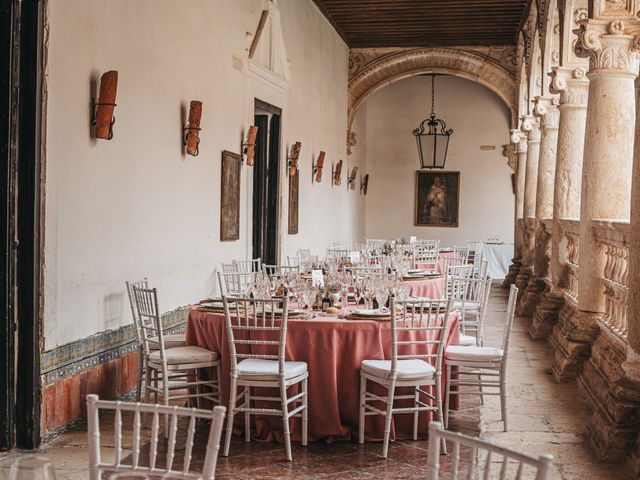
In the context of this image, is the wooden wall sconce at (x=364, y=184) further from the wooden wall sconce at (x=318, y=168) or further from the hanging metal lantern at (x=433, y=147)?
the wooden wall sconce at (x=318, y=168)

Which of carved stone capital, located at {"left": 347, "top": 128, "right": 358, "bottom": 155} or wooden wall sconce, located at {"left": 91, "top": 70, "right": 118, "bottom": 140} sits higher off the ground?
carved stone capital, located at {"left": 347, "top": 128, "right": 358, "bottom": 155}

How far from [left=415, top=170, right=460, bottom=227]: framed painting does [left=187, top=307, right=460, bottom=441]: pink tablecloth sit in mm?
15047

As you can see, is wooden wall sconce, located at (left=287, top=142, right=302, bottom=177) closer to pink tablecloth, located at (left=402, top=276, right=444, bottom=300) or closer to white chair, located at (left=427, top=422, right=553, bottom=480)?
pink tablecloth, located at (left=402, top=276, right=444, bottom=300)

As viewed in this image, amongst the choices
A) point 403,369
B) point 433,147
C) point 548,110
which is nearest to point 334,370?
point 403,369

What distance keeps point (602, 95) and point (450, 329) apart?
8.07 ft

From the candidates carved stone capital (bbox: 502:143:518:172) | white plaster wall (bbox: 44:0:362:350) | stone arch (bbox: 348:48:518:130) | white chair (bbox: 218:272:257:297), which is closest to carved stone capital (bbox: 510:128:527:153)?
stone arch (bbox: 348:48:518:130)

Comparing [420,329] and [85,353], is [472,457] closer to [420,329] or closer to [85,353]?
[420,329]

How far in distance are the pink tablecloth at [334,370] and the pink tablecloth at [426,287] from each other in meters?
3.09

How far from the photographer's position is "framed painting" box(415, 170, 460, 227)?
20109mm

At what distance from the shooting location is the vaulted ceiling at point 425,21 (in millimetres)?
13727

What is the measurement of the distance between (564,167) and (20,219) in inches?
238

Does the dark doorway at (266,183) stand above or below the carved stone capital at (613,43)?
below

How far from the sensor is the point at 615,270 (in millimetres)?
6637

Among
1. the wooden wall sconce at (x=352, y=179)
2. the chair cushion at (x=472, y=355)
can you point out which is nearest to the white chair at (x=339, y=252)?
the wooden wall sconce at (x=352, y=179)
